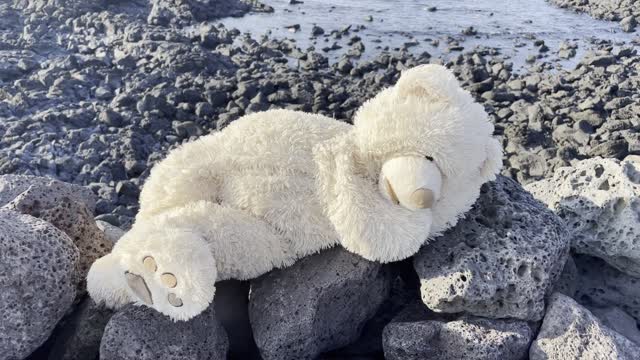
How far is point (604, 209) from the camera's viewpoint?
2924mm

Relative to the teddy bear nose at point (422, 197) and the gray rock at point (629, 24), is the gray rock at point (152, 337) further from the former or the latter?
the gray rock at point (629, 24)

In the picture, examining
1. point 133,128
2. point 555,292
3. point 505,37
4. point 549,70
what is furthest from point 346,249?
point 505,37

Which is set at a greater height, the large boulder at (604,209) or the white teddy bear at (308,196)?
the white teddy bear at (308,196)

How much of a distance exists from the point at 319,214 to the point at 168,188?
2.10 feet

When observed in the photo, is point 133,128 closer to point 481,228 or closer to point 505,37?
point 481,228

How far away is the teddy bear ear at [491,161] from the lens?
8.15ft

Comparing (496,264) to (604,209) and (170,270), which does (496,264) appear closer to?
(604,209)

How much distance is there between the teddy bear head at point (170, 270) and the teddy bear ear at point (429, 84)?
3.27 feet

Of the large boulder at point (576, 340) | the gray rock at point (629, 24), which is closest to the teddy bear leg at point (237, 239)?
the large boulder at point (576, 340)

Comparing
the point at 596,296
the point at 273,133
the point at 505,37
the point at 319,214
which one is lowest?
the point at 505,37

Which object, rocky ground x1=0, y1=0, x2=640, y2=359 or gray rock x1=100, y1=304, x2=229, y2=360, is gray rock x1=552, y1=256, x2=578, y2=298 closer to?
rocky ground x1=0, y1=0, x2=640, y2=359

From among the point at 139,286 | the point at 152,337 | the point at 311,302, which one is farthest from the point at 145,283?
the point at 311,302

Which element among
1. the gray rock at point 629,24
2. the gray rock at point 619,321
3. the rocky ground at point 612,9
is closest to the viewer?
the gray rock at point 619,321

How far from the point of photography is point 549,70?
351 inches
